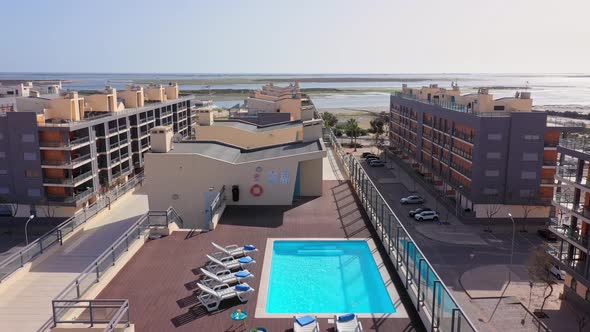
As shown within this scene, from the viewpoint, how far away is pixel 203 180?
25516 mm

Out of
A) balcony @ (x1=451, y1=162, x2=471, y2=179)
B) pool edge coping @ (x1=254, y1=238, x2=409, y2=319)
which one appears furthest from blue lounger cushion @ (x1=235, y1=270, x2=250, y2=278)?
balcony @ (x1=451, y1=162, x2=471, y2=179)

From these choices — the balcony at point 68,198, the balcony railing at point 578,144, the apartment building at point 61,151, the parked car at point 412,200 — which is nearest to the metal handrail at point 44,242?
the balcony at point 68,198

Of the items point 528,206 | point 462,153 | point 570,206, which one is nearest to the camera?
point 570,206

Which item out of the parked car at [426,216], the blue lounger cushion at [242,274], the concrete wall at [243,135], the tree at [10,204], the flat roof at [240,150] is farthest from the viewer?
the parked car at [426,216]

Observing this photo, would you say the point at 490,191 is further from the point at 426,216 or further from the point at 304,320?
the point at 304,320

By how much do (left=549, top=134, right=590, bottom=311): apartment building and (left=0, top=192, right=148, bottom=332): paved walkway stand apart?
24.3m

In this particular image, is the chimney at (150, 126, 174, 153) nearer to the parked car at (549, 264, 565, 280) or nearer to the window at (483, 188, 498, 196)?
the parked car at (549, 264, 565, 280)

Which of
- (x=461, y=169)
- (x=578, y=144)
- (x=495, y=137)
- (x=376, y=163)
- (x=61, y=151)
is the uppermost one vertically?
(x=578, y=144)

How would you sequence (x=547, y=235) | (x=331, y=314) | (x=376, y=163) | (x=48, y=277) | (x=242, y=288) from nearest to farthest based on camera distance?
(x=331, y=314) < (x=242, y=288) < (x=48, y=277) < (x=547, y=235) < (x=376, y=163)

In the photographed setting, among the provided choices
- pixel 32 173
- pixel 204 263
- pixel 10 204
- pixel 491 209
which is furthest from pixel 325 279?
pixel 10 204

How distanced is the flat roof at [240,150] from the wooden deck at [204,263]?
9.83ft

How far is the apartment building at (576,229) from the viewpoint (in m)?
24.2

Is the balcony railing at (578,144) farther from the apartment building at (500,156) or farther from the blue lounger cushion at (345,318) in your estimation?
the blue lounger cushion at (345,318)

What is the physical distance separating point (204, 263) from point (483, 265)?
22.2 meters
